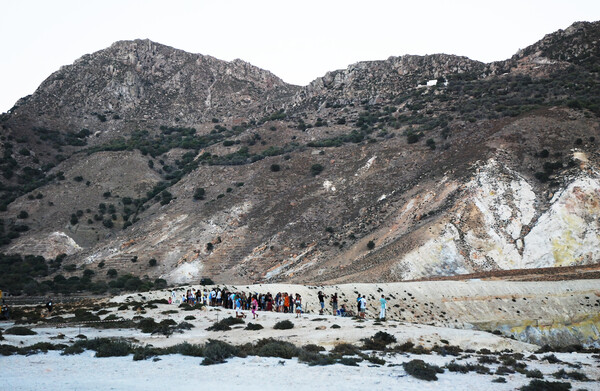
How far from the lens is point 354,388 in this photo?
13875 mm

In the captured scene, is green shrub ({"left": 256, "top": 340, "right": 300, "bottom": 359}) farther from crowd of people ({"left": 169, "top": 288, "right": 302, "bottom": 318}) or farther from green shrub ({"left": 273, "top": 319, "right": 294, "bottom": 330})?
crowd of people ({"left": 169, "top": 288, "right": 302, "bottom": 318})

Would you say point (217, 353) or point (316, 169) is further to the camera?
point (316, 169)

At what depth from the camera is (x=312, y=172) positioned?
7631cm

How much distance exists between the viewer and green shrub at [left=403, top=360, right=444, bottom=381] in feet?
49.4

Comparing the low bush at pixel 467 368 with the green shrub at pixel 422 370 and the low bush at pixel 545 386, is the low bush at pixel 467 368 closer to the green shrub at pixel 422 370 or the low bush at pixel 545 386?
the green shrub at pixel 422 370

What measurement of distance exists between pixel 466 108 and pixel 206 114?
64.6 metres

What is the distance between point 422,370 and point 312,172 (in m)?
61.7

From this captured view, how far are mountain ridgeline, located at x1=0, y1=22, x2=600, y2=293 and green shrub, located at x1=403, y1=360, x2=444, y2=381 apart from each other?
27.9 metres

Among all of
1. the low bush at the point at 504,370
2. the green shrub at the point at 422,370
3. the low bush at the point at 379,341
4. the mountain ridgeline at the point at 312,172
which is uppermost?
the mountain ridgeline at the point at 312,172

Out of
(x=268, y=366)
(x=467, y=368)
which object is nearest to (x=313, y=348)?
(x=268, y=366)

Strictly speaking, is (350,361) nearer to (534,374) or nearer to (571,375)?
(534,374)

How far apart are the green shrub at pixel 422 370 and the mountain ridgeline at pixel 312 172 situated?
27.9 metres

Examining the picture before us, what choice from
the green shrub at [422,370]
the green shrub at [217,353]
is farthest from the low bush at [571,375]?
the green shrub at [217,353]

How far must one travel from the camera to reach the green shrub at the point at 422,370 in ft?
49.4
